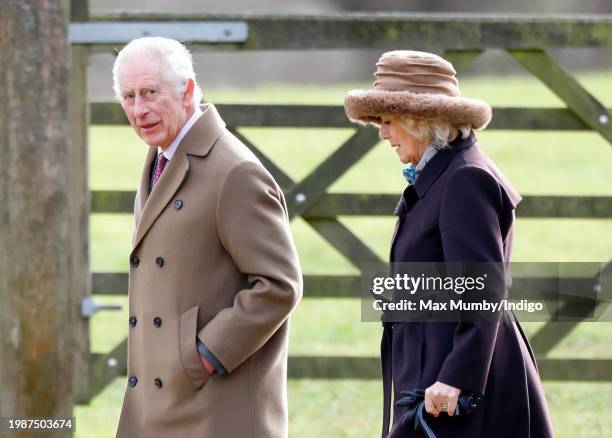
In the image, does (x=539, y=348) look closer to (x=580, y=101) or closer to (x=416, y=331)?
(x=580, y=101)

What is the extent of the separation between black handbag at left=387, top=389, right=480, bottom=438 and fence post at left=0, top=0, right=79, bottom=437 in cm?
131

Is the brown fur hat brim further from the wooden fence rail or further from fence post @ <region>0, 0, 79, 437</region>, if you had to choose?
the wooden fence rail

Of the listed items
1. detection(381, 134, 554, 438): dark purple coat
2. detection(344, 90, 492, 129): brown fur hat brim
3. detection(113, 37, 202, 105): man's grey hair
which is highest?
detection(113, 37, 202, 105): man's grey hair

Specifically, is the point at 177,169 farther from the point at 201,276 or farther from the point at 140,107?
the point at 201,276

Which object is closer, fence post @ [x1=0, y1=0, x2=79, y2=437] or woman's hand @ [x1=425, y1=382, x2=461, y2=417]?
woman's hand @ [x1=425, y1=382, x2=461, y2=417]

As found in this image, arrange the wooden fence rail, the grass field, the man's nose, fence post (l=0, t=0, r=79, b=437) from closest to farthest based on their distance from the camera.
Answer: the man's nose < fence post (l=0, t=0, r=79, b=437) < the wooden fence rail < the grass field

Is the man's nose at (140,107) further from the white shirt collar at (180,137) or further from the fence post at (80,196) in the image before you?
the fence post at (80,196)

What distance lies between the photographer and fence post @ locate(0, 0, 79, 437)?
4180 millimetres

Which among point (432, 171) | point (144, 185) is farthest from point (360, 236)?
point (432, 171)

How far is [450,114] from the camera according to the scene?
3.66 meters

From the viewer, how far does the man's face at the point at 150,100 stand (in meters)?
3.75

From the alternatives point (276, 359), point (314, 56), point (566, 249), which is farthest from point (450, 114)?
point (314, 56)

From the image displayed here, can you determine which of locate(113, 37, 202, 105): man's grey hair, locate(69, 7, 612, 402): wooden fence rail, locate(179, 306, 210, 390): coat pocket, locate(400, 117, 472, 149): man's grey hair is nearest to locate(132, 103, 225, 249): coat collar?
locate(113, 37, 202, 105): man's grey hair

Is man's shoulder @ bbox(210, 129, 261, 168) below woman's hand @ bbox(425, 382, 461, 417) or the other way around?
the other way around
